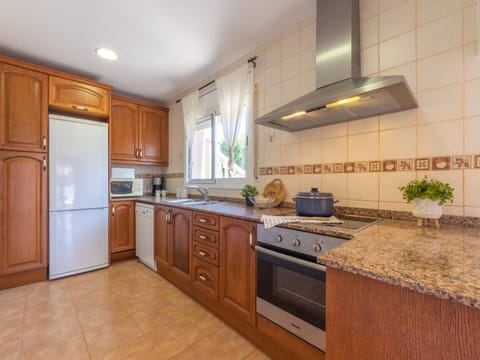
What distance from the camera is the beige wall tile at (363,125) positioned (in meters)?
1.45

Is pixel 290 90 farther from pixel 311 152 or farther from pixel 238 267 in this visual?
pixel 238 267

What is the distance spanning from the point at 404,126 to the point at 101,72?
10.2ft

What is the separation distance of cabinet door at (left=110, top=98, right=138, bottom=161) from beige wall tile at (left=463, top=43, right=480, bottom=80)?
134 inches

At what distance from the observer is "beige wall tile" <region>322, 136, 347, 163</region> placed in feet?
5.21

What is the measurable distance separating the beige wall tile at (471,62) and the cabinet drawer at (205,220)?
5.58 feet

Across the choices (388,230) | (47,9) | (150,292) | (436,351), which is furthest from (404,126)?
(47,9)

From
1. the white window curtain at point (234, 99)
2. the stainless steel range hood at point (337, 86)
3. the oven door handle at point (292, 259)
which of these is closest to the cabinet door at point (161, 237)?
the white window curtain at point (234, 99)

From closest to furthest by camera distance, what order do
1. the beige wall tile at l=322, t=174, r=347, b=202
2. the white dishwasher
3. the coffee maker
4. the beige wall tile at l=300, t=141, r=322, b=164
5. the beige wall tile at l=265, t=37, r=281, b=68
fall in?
1. the beige wall tile at l=322, t=174, r=347, b=202
2. the beige wall tile at l=300, t=141, r=322, b=164
3. the beige wall tile at l=265, t=37, r=281, b=68
4. the white dishwasher
5. the coffee maker

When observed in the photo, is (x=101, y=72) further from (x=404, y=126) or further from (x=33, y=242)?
(x=404, y=126)

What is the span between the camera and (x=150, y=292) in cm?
216

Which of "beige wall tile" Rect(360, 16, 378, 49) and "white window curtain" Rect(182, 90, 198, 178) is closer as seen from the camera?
"beige wall tile" Rect(360, 16, 378, 49)

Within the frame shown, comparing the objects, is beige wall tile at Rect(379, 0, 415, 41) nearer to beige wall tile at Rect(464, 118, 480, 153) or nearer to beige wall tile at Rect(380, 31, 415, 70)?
beige wall tile at Rect(380, 31, 415, 70)

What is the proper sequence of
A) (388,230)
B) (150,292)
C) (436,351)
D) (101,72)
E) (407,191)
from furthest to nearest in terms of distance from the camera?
(101,72)
(150,292)
(407,191)
(388,230)
(436,351)

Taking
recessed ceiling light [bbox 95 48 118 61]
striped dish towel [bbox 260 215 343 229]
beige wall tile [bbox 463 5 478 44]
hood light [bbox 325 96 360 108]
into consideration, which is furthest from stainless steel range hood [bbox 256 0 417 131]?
recessed ceiling light [bbox 95 48 118 61]
